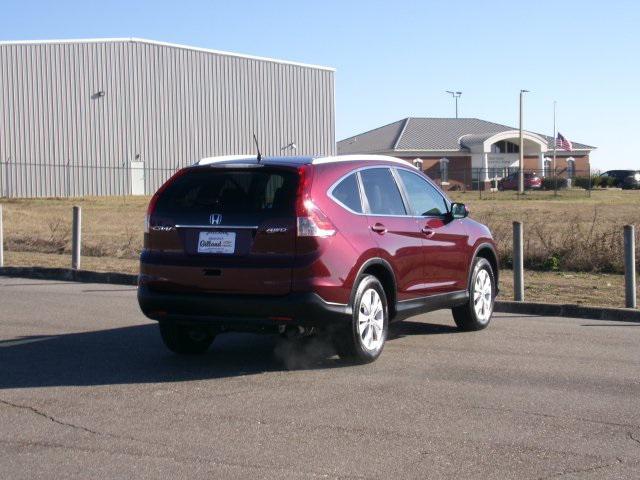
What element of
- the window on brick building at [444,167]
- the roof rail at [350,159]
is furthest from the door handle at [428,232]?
the window on brick building at [444,167]

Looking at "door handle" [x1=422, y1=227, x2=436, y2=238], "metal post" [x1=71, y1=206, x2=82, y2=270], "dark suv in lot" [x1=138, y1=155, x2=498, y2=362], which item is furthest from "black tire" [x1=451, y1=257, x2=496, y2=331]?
"metal post" [x1=71, y1=206, x2=82, y2=270]

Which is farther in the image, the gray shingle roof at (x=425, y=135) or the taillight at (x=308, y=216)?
the gray shingle roof at (x=425, y=135)

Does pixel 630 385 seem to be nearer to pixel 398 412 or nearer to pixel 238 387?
pixel 398 412

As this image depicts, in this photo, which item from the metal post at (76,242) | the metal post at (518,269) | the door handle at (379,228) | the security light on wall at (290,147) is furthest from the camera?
the security light on wall at (290,147)

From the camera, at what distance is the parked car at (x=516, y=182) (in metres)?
67.6

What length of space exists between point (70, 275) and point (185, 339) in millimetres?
7980

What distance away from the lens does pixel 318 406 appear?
725cm

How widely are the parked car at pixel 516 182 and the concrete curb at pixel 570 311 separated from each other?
2178 inches

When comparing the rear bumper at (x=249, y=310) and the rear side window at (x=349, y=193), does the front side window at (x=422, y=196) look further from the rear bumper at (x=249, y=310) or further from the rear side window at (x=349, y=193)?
the rear bumper at (x=249, y=310)

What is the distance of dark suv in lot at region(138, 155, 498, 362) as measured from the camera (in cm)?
820

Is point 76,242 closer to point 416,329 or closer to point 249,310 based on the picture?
point 416,329

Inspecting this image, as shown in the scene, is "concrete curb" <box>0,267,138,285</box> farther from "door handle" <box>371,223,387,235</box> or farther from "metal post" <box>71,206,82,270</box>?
"door handle" <box>371,223,387,235</box>

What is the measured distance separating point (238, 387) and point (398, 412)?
1.44m

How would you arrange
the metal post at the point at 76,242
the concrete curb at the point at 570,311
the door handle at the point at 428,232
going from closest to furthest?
the door handle at the point at 428,232 → the concrete curb at the point at 570,311 → the metal post at the point at 76,242
